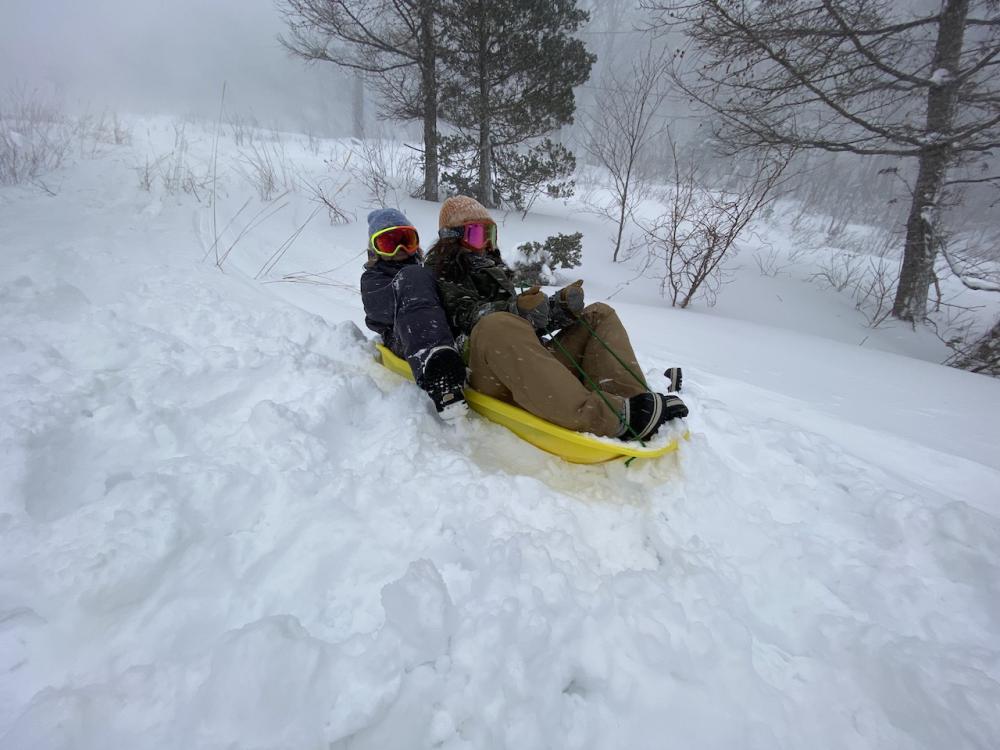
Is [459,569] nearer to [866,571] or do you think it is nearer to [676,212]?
[866,571]

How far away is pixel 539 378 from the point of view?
147cm

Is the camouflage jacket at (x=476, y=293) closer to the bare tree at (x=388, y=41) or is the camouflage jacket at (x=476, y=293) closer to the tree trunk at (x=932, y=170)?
the tree trunk at (x=932, y=170)

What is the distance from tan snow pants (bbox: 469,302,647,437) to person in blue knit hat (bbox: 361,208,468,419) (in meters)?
0.13

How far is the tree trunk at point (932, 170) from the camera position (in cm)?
408

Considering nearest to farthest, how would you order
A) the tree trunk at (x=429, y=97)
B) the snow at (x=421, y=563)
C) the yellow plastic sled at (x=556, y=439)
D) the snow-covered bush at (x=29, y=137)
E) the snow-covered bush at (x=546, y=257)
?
the snow at (x=421, y=563)
the yellow plastic sled at (x=556, y=439)
the snow-covered bush at (x=29, y=137)
the snow-covered bush at (x=546, y=257)
the tree trunk at (x=429, y=97)

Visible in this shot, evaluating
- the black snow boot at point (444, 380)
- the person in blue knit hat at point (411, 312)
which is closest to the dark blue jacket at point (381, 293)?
the person in blue knit hat at point (411, 312)

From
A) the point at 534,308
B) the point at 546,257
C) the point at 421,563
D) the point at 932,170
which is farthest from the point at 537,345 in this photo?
the point at 932,170

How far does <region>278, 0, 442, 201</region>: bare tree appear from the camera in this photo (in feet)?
17.8

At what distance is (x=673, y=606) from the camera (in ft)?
3.41

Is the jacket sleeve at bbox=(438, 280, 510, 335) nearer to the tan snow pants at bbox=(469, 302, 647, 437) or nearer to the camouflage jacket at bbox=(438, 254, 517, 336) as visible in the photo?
the camouflage jacket at bbox=(438, 254, 517, 336)

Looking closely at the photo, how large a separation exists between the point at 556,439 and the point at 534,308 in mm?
611

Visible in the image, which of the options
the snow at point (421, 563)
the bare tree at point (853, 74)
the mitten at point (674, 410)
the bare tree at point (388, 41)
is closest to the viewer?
the snow at point (421, 563)

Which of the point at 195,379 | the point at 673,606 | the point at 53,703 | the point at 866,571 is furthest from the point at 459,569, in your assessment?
the point at 195,379

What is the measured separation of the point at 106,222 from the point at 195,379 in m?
2.75
